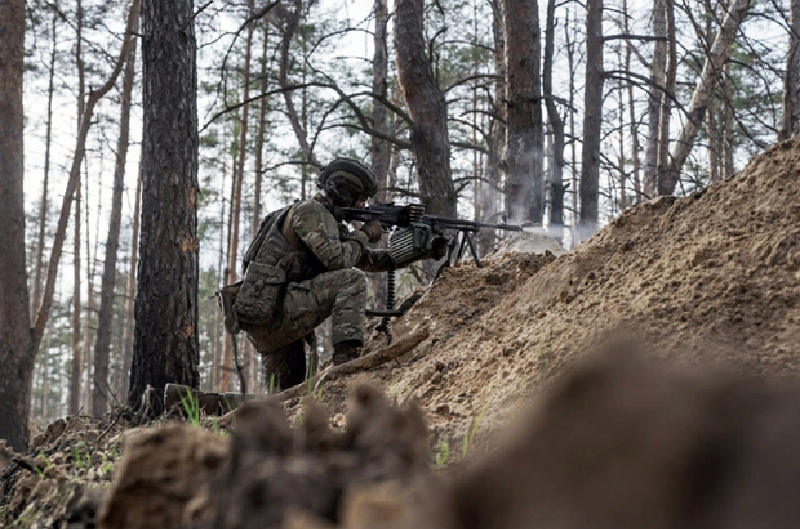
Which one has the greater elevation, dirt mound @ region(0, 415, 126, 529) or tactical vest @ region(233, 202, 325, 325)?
tactical vest @ region(233, 202, 325, 325)

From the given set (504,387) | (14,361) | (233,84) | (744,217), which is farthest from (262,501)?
(233,84)

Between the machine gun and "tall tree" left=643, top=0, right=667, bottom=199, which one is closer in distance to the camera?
the machine gun

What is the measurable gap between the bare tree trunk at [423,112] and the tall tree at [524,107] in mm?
761

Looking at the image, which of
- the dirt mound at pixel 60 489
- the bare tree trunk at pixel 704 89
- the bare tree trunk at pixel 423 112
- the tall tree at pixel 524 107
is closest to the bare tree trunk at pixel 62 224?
the bare tree trunk at pixel 423 112

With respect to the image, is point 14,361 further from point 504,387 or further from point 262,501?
point 262,501

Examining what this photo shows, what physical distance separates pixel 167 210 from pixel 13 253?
392cm

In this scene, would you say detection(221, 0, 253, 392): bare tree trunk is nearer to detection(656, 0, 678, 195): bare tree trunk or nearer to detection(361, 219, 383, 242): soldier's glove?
detection(656, 0, 678, 195): bare tree trunk

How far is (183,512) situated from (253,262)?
4.24 m

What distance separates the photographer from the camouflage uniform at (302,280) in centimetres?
532

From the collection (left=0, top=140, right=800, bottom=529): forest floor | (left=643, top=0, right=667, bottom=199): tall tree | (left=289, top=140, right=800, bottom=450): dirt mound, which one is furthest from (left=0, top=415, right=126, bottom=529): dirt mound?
(left=643, top=0, right=667, bottom=199): tall tree

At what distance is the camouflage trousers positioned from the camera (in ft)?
17.2

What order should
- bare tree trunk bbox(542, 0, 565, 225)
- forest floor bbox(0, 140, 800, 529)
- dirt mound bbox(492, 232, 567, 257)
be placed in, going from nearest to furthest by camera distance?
1. forest floor bbox(0, 140, 800, 529)
2. dirt mound bbox(492, 232, 567, 257)
3. bare tree trunk bbox(542, 0, 565, 225)

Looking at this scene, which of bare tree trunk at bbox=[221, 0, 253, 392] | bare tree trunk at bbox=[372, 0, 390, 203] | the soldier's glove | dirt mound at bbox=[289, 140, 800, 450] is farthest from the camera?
bare tree trunk at bbox=[221, 0, 253, 392]

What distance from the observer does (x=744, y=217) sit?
3.14m
